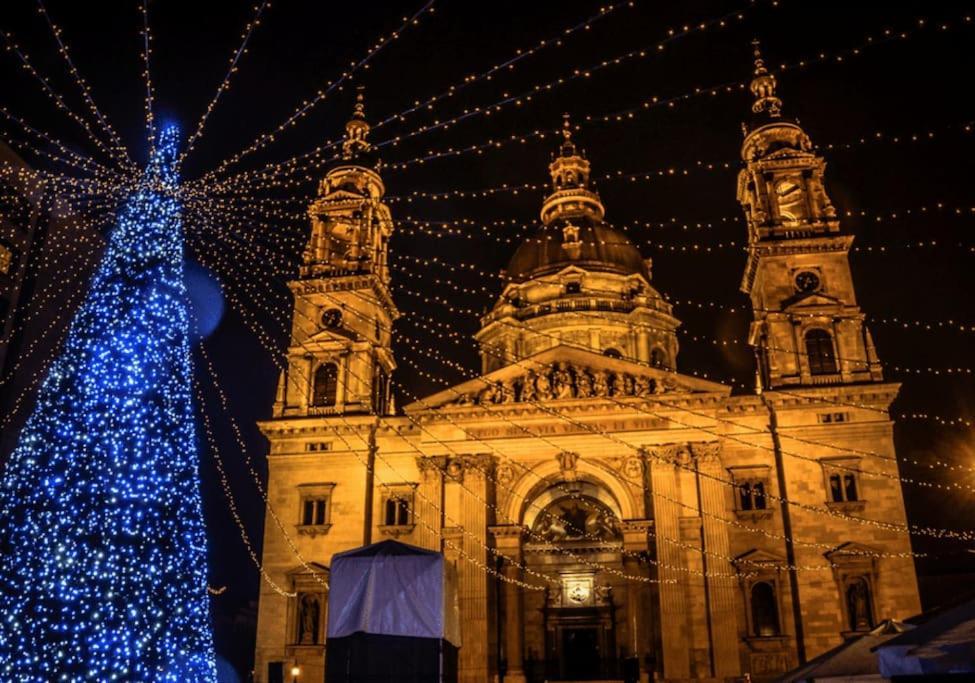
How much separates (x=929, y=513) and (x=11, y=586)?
39.0 m

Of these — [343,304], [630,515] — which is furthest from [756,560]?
[343,304]

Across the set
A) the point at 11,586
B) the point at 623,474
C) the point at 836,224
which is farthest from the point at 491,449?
the point at 11,586

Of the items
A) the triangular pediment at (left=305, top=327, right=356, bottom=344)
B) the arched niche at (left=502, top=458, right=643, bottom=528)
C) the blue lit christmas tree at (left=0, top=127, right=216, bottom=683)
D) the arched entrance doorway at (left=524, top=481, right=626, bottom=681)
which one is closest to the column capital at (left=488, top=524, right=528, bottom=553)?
the arched niche at (left=502, top=458, right=643, bottom=528)

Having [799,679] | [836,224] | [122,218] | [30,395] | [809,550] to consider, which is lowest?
[799,679]

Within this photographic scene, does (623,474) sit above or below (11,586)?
above

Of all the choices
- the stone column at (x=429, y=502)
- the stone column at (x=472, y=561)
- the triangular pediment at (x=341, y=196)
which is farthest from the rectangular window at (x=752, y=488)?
the triangular pediment at (x=341, y=196)

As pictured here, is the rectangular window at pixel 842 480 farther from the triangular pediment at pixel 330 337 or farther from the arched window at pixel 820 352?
the triangular pediment at pixel 330 337

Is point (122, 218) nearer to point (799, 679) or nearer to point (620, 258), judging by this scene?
point (799, 679)

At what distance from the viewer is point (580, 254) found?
5284cm

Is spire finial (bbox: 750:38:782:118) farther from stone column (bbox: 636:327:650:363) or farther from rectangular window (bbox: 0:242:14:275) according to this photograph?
rectangular window (bbox: 0:242:14:275)

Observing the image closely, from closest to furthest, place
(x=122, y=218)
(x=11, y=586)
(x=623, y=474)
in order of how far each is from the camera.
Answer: (x=11, y=586), (x=122, y=218), (x=623, y=474)

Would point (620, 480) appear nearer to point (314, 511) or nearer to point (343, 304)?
point (314, 511)

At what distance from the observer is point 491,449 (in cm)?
3528

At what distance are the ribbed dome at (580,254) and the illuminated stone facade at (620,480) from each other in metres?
14.2
